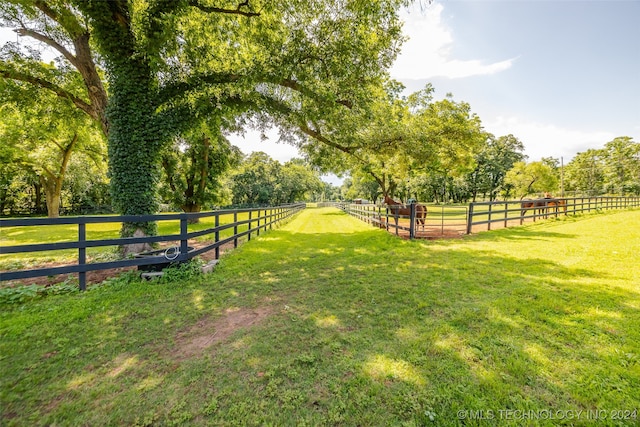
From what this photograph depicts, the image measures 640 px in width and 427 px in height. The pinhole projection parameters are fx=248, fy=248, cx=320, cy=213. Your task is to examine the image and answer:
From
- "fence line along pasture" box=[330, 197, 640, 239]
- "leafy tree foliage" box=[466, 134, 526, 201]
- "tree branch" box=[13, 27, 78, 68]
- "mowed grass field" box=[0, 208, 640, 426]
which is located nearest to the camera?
"mowed grass field" box=[0, 208, 640, 426]

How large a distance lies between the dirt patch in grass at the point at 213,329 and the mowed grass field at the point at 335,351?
0.08 feet

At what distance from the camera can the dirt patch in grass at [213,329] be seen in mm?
2689

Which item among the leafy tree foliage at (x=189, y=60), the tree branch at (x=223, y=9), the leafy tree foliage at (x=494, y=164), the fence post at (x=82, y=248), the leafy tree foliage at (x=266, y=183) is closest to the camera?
Result: the fence post at (x=82, y=248)

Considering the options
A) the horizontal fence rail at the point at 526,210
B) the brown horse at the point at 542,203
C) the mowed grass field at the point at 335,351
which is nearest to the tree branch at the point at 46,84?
the mowed grass field at the point at 335,351

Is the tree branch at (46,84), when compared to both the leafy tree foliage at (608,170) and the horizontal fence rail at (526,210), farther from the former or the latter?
the leafy tree foliage at (608,170)

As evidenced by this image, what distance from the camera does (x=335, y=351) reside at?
259 centimetres

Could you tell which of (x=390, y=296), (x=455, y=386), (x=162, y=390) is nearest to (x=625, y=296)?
(x=390, y=296)

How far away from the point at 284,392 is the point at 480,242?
26.5 feet

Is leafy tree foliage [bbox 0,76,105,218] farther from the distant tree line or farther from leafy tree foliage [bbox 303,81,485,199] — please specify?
the distant tree line

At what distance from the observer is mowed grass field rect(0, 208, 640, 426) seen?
1868mm

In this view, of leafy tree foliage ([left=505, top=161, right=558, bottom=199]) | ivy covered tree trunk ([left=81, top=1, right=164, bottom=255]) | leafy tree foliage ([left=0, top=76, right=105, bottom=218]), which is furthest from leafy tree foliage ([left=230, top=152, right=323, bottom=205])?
ivy covered tree trunk ([left=81, top=1, right=164, bottom=255])

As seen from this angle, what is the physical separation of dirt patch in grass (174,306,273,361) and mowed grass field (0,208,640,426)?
24mm

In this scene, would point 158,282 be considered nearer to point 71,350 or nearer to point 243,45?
point 71,350

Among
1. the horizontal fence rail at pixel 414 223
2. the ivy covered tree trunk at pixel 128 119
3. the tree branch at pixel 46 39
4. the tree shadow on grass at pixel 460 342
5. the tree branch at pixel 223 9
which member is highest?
the tree branch at pixel 223 9
